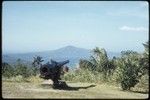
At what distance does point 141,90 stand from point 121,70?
1.29m

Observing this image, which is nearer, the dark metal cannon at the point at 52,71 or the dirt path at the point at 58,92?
the dirt path at the point at 58,92

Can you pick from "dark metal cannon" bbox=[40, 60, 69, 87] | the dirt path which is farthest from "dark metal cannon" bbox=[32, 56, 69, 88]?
the dirt path

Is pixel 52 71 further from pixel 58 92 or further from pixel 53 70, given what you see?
pixel 58 92

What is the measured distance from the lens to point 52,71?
14.0m

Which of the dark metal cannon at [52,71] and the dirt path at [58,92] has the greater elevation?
the dark metal cannon at [52,71]

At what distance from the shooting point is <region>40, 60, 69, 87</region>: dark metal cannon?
1387cm

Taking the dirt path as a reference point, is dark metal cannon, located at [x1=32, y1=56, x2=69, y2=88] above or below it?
above

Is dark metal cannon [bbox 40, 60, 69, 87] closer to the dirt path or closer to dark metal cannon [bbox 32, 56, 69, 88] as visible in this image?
dark metal cannon [bbox 32, 56, 69, 88]

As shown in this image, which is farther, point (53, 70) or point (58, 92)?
point (53, 70)

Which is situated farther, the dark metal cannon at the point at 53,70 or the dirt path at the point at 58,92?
the dark metal cannon at the point at 53,70

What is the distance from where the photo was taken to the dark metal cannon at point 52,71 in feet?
45.5

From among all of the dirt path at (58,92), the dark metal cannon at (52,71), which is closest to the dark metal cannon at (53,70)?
A: the dark metal cannon at (52,71)

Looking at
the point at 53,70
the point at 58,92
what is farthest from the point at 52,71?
the point at 58,92

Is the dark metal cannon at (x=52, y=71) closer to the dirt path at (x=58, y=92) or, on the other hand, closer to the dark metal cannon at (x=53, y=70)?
the dark metal cannon at (x=53, y=70)
